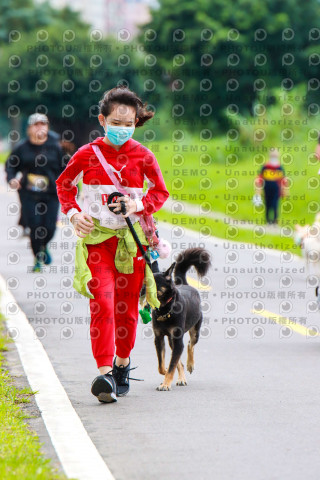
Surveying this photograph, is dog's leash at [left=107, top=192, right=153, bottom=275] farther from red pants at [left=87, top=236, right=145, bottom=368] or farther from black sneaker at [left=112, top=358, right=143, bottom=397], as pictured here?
black sneaker at [left=112, top=358, right=143, bottom=397]

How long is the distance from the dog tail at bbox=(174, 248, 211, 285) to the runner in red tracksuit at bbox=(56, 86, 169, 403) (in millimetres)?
1439

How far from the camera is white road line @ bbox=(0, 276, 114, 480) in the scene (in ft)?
18.7

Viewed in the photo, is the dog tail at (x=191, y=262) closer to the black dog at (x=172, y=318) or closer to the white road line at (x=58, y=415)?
the black dog at (x=172, y=318)

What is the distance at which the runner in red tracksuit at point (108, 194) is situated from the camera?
730cm

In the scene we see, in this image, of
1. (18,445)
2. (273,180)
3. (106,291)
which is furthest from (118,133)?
(273,180)

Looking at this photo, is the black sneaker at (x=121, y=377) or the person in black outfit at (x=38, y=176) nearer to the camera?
the black sneaker at (x=121, y=377)

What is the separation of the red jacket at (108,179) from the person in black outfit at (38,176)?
322 inches

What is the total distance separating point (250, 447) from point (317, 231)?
4.56 meters

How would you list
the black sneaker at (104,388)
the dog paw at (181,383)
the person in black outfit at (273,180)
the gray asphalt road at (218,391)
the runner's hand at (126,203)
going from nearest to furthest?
the gray asphalt road at (218,391), the runner's hand at (126,203), the black sneaker at (104,388), the dog paw at (181,383), the person in black outfit at (273,180)

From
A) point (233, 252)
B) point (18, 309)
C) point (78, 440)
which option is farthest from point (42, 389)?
point (233, 252)

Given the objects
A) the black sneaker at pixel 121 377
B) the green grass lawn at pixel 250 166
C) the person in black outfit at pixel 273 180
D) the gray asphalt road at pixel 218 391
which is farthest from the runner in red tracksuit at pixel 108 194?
the person in black outfit at pixel 273 180

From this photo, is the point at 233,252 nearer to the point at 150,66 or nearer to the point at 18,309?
the point at 18,309

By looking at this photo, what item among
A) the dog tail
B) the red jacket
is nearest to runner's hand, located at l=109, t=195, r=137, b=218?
the red jacket

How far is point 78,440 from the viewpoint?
6.30m
